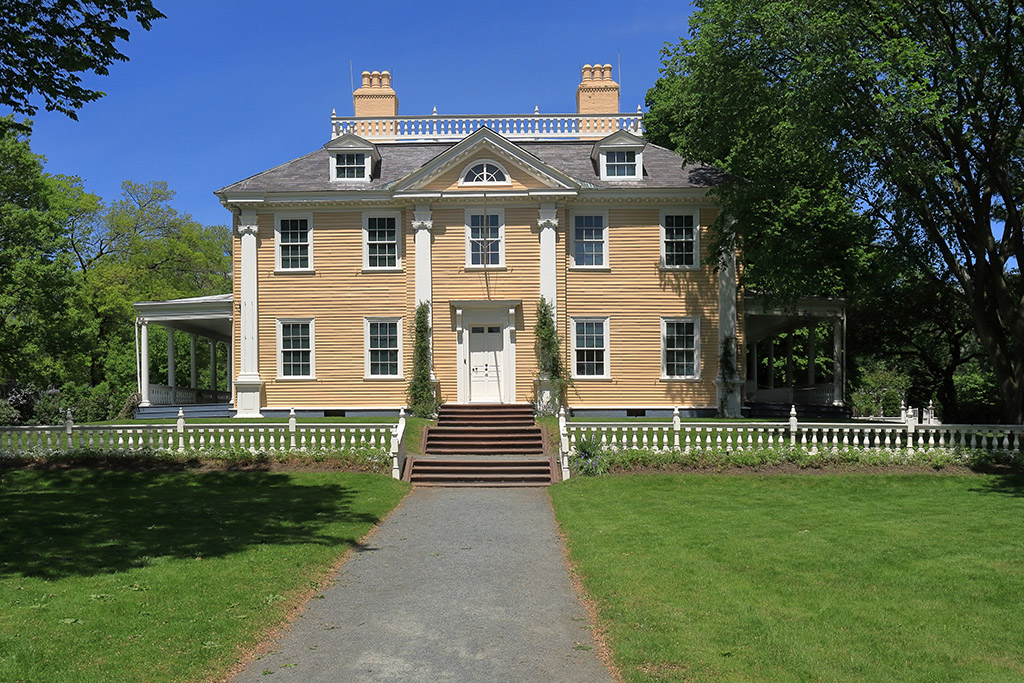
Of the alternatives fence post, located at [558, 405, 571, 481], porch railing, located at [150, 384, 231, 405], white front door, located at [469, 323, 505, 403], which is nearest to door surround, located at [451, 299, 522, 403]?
Answer: white front door, located at [469, 323, 505, 403]

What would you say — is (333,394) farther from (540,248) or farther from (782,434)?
(782,434)

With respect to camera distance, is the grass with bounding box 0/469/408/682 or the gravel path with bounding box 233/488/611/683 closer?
the gravel path with bounding box 233/488/611/683

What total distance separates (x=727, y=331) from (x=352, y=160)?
42.7 feet

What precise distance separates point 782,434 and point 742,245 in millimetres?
7703

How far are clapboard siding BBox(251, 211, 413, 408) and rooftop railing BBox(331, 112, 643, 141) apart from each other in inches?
184

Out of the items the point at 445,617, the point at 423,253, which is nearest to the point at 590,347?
the point at 423,253

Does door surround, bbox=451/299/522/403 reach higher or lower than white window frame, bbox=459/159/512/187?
lower

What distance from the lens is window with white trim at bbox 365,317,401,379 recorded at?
25.9 m

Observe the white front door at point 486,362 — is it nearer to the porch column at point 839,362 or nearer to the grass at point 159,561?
the grass at point 159,561

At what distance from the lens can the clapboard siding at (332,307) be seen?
85.0 ft

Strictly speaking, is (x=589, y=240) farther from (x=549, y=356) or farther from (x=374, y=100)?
(x=374, y=100)

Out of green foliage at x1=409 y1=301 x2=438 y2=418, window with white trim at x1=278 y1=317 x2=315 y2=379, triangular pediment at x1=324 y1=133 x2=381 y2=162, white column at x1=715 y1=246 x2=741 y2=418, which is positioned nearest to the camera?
green foliage at x1=409 y1=301 x2=438 y2=418

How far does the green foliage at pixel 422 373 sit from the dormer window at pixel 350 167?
488 cm

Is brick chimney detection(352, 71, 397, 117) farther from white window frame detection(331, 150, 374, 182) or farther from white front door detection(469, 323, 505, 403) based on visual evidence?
white front door detection(469, 323, 505, 403)
